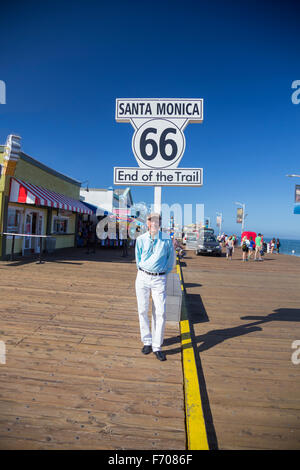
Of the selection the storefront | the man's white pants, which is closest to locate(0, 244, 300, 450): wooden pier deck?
the man's white pants

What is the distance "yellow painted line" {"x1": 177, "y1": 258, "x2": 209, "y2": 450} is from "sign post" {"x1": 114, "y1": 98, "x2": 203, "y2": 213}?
86.2 inches

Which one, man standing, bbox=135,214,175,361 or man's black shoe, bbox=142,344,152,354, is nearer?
man standing, bbox=135,214,175,361

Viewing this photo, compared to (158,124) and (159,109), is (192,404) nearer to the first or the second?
(158,124)

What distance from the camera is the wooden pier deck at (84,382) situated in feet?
7.10

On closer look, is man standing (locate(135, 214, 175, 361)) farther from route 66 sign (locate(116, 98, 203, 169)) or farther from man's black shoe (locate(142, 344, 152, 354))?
route 66 sign (locate(116, 98, 203, 169))

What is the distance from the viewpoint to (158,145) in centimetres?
385

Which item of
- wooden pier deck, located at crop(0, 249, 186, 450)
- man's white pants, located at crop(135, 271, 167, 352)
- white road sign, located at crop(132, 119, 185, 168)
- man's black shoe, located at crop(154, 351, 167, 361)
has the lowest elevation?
wooden pier deck, located at crop(0, 249, 186, 450)

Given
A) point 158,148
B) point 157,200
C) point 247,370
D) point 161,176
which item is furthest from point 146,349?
point 158,148

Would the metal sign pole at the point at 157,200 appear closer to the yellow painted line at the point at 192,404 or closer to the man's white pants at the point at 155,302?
the man's white pants at the point at 155,302

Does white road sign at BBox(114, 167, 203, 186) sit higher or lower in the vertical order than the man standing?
higher

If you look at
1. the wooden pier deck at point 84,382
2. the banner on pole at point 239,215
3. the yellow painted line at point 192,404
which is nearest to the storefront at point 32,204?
the wooden pier deck at point 84,382

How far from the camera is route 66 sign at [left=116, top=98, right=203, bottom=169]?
384cm

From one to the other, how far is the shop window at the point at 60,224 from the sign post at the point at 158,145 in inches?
568

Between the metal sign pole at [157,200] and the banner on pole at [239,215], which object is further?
the banner on pole at [239,215]
